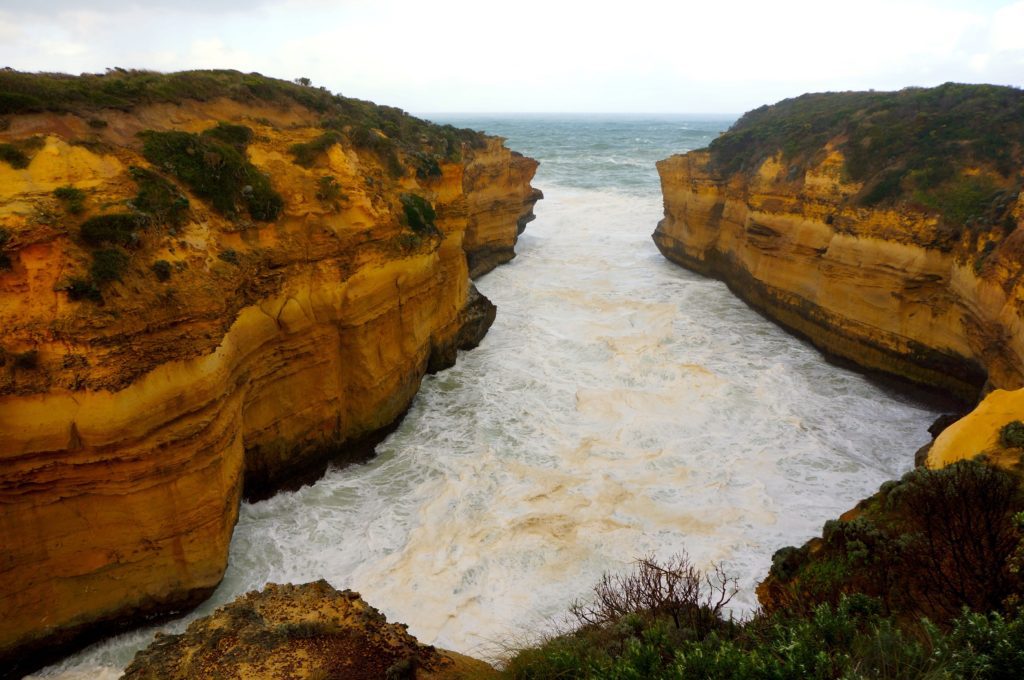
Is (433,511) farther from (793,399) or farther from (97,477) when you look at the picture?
(793,399)

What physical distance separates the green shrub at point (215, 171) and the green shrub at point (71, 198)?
1.75m

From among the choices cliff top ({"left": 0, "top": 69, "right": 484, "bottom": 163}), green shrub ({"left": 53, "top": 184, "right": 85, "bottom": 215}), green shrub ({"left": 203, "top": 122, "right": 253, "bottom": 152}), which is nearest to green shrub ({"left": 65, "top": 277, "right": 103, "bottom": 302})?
green shrub ({"left": 53, "top": 184, "right": 85, "bottom": 215})

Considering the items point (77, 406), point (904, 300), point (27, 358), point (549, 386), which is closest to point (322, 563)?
point (77, 406)

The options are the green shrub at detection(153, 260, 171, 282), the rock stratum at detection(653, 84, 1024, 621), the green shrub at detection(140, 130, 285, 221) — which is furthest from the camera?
the green shrub at detection(140, 130, 285, 221)

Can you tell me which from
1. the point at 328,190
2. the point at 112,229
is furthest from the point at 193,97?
the point at 112,229

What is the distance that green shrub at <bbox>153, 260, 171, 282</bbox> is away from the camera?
8.44 metres

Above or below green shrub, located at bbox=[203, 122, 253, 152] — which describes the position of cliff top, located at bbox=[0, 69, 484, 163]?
above

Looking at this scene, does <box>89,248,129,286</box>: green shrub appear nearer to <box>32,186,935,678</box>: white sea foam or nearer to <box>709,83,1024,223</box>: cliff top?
<box>32,186,935,678</box>: white sea foam

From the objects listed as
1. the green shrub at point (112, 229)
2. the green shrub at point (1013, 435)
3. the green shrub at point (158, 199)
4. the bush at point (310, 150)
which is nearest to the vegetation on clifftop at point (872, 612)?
the green shrub at point (1013, 435)

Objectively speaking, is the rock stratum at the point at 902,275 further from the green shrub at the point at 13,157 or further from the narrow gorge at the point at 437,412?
the green shrub at the point at 13,157

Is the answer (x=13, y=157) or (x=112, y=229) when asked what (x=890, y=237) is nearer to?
(x=112, y=229)

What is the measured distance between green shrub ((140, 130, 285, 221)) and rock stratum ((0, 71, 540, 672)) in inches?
1.4

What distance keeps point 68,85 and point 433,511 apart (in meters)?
9.88

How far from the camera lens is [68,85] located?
409 inches
